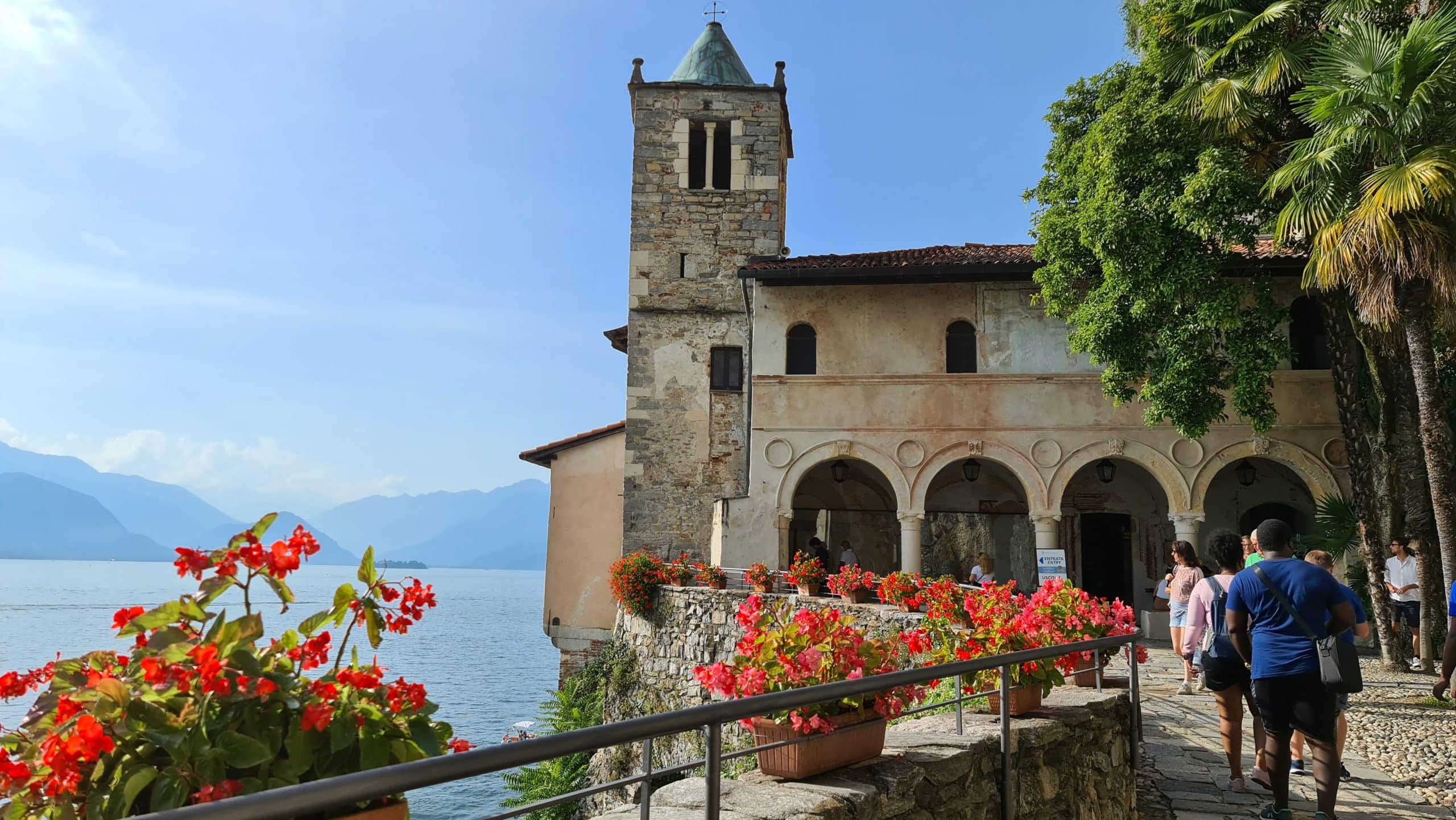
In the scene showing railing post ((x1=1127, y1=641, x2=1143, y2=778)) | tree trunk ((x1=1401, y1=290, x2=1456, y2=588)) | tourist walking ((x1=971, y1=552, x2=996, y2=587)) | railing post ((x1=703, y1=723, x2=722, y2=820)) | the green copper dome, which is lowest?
railing post ((x1=1127, y1=641, x2=1143, y2=778))

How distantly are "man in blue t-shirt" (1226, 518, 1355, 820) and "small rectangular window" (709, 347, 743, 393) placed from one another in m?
16.7

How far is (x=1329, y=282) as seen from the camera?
11195mm

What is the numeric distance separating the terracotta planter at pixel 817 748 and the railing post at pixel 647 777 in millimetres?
987

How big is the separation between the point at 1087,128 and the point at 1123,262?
3079 mm

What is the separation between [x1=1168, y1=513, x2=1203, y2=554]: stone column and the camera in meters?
17.4

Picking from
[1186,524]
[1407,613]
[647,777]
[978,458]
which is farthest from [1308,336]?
[647,777]

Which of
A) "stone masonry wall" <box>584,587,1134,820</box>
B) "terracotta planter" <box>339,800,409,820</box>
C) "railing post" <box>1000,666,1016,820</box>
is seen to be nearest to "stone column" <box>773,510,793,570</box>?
"stone masonry wall" <box>584,587,1134,820</box>

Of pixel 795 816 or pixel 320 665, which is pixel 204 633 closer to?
pixel 320 665

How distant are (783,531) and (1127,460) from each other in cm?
678

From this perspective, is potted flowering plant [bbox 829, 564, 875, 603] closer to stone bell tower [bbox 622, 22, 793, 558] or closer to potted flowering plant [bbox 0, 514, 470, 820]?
stone bell tower [bbox 622, 22, 793, 558]

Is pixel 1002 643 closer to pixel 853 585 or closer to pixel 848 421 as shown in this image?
pixel 853 585

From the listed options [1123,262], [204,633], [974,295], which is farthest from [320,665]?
[974,295]

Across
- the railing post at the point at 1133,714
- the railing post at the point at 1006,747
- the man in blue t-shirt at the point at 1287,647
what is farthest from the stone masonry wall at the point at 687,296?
the railing post at the point at 1006,747

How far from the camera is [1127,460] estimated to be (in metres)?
18.5
